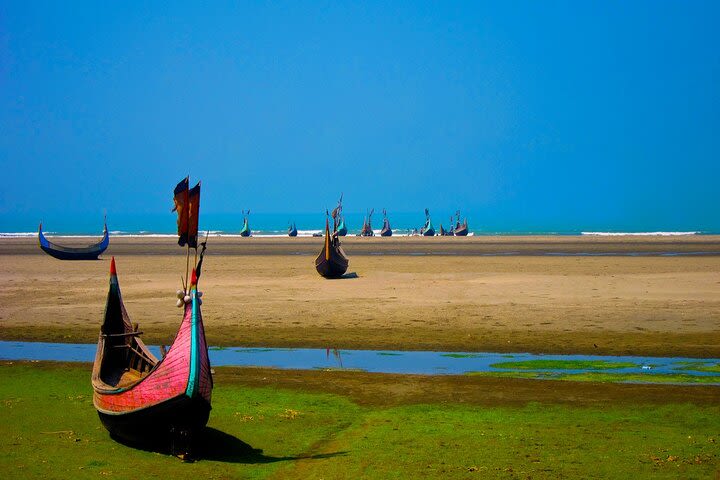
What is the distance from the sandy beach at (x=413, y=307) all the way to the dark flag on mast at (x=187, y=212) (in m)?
7.21

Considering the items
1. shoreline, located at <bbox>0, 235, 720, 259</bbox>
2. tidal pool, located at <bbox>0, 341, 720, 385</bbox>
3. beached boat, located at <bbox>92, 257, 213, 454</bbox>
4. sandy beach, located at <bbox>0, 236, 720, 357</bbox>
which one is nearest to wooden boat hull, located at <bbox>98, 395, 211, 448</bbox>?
beached boat, located at <bbox>92, 257, 213, 454</bbox>

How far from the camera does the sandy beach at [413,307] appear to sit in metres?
17.9

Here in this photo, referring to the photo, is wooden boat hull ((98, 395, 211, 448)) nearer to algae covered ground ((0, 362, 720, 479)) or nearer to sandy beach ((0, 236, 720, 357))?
algae covered ground ((0, 362, 720, 479))

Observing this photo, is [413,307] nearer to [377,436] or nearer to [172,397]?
[377,436]

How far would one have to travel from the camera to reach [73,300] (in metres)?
24.4

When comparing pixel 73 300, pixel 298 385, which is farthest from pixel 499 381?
pixel 73 300

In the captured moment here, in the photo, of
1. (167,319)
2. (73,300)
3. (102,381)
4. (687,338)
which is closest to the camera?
(102,381)

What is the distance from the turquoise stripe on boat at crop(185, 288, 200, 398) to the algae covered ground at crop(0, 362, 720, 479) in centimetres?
93

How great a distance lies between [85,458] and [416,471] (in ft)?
12.6

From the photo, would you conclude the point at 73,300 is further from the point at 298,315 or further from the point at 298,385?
the point at 298,385

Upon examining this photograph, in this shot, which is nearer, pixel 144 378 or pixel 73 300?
pixel 144 378

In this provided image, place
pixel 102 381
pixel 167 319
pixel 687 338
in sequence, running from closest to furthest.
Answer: pixel 102 381 → pixel 687 338 → pixel 167 319

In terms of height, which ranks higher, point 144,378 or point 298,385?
point 144,378

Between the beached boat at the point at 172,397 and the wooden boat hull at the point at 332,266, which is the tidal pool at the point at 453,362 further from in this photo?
the wooden boat hull at the point at 332,266
